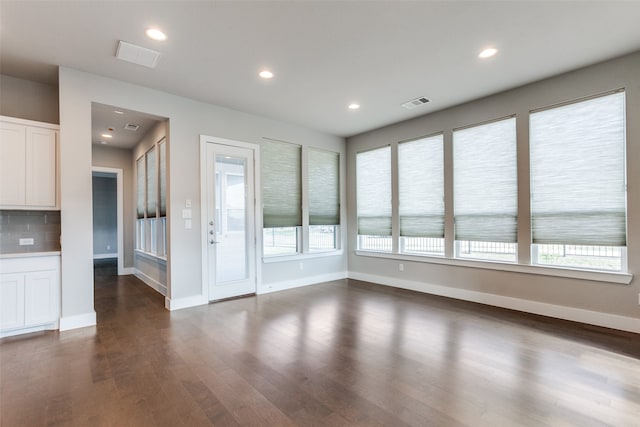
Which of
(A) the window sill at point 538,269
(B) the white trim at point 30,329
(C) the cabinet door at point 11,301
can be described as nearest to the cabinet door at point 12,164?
(C) the cabinet door at point 11,301

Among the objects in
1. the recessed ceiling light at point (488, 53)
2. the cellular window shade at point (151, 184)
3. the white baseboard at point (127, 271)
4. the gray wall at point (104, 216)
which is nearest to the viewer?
the recessed ceiling light at point (488, 53)

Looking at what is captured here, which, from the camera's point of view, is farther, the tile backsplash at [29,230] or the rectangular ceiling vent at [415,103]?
the rectangular ceiling vent at [415,103]

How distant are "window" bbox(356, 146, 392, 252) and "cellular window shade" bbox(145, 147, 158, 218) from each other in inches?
155

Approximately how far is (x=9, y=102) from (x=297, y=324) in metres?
4.44

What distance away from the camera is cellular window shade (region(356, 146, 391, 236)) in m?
5.89

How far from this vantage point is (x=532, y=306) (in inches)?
158

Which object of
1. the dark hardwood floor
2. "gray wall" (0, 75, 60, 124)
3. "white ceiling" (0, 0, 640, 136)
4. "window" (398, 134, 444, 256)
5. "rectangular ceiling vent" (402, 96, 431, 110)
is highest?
"white ceiling" (0, 0, 640, 136)

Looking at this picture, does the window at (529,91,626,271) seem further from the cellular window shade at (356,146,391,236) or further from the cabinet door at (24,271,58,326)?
the cabinet door at (24,271,58,326)

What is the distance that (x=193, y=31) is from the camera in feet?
9.33

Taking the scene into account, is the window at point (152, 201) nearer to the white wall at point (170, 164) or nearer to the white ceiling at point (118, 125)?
the white ceiling at point (118, 125)

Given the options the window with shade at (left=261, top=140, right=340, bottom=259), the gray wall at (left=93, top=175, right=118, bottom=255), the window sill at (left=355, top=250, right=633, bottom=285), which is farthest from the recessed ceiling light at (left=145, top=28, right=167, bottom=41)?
the gray wall at (left=93, top=175, right=118, bottom=255)

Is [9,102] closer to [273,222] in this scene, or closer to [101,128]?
[101,128]

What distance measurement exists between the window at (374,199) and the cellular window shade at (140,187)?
4514 millimetres

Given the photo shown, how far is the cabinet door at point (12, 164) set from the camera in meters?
3.34
